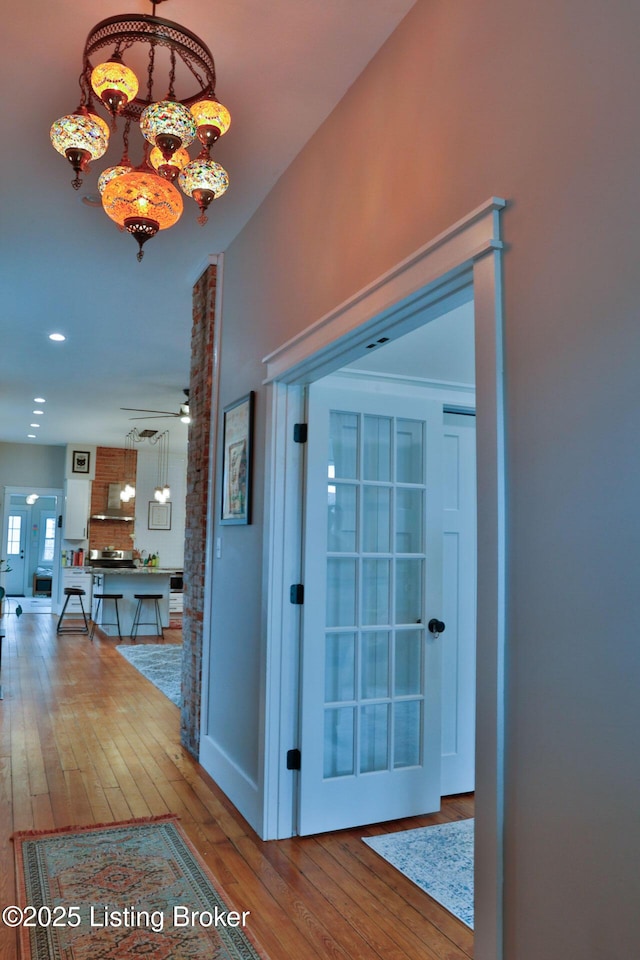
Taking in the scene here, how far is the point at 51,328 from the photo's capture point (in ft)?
19.4

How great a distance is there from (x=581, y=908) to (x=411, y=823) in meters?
2.11

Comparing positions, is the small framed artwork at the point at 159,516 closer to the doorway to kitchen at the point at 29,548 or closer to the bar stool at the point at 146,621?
the bar stool at the point at 146,621

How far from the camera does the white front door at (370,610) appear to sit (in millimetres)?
3215

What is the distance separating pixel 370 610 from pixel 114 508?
9448 millimetres

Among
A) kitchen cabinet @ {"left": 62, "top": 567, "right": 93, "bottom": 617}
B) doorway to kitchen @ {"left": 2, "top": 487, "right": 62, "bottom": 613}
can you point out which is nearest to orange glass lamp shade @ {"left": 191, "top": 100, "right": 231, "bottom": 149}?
kitchen cabinet @ {"left": 62, "top": 567, "right": 93, "bottom": 617}

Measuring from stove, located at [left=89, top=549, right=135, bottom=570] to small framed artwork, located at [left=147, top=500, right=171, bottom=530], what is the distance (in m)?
0.67

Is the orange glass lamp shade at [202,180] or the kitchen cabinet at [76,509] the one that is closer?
the orange glass lamp shade at [202,180]

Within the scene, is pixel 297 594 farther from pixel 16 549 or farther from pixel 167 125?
pixel 16 549

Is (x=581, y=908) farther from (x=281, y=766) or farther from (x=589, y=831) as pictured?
(x=281, y=766)

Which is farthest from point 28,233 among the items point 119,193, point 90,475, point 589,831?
point 90,475

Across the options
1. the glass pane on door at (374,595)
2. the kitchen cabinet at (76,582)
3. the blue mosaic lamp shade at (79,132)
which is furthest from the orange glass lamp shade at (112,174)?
the kitchen cabinet at (76,582)

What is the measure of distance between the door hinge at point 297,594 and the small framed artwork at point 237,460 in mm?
490

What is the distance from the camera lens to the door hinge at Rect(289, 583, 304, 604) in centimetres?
320

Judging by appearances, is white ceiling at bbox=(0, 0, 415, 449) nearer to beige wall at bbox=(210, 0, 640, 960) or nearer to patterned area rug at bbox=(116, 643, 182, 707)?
beige wall at bbox=(210, 0, 640, 960)
